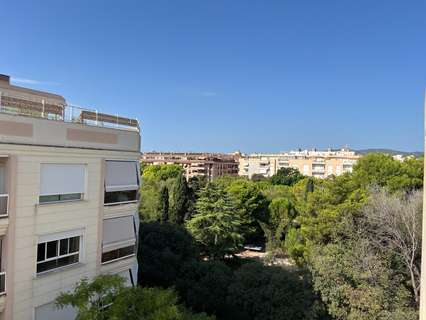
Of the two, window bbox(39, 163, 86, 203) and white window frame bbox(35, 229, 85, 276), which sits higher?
window bbox(39, 163, 86, 203)

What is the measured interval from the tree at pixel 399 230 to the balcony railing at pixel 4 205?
1762cm

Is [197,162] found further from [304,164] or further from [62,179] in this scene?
[62,179]

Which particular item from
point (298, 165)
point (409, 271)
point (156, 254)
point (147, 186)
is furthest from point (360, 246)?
point (298, 165)

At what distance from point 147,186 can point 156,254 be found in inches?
793

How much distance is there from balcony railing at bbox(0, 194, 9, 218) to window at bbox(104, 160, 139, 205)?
361 centimetres

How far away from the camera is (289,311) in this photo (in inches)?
634

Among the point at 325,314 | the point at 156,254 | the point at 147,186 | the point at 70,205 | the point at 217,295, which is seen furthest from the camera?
the point at 147,186

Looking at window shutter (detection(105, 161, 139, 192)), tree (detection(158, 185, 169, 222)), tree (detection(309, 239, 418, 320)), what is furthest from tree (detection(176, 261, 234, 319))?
tree (detection(158, 185, 169, 222))

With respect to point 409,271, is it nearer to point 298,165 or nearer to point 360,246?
point 360,246

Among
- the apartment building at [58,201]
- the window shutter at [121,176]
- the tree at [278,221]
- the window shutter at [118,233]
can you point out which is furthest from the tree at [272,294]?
the tree at [278,221]

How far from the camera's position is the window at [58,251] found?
11000mm

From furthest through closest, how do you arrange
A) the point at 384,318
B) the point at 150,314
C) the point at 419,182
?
the point at 419,182, the point at 384,318, the point at 150,314

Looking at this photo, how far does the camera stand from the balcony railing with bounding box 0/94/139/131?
10282mm

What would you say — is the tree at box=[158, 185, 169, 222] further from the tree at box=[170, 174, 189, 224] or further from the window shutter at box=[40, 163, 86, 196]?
the window shutter at box=[40, 163, 86, 196]
